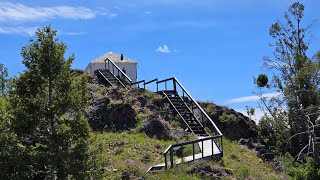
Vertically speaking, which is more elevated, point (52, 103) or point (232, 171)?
point (52, 103)

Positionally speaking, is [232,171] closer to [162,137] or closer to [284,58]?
[162,137]

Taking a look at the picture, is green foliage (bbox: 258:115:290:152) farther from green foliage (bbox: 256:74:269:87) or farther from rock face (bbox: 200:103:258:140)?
green foliage (bbox: 256:74:269:87)

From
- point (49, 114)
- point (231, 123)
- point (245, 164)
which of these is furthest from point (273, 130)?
point (49, 114)

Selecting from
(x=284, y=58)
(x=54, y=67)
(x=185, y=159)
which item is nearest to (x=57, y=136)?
(x=54, y=67)

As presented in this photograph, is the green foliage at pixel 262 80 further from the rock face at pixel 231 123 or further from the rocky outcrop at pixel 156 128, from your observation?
the rocky outcrop at pixel 156 128

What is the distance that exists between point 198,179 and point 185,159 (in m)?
1.98

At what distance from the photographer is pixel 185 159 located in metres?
19.7

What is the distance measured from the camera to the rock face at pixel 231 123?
93.7 feet

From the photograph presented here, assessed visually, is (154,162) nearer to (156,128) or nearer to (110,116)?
(156,128)

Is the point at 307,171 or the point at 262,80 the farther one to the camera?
the point at 262,80

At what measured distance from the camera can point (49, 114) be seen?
12219mm

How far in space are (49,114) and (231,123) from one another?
18353 millimetres

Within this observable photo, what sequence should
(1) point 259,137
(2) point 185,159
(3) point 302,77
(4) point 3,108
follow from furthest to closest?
(3) point 302,77 < (1) point 259,137 < (2) point 185,159 < (4) point 3,108

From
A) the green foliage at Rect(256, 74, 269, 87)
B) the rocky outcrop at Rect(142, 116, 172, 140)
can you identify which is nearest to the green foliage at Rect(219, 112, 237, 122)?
the rocky outcrop at Rect(142, 116, 172, 140)
